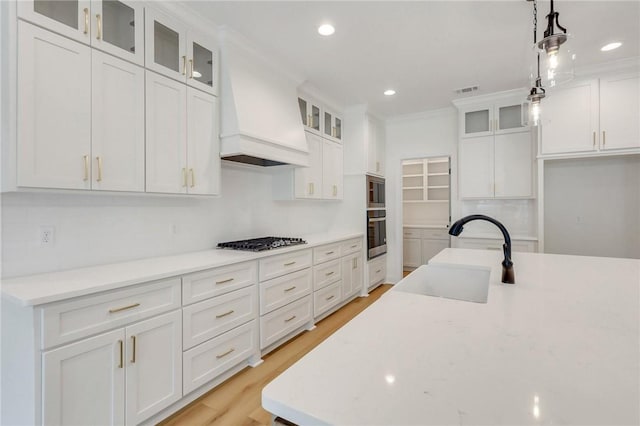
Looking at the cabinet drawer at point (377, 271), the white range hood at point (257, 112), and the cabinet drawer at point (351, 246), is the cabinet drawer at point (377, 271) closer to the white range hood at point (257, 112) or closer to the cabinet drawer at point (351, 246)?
the cabinet drawer at point (351, 246)

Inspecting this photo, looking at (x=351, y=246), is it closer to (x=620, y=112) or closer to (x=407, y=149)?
(x=407, y=149)

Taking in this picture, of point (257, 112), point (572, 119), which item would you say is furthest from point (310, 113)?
point (572, 119)

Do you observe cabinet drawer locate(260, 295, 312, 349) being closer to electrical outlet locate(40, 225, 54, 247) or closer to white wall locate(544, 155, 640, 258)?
electrical outlet locate(40, 225, 54, 247)

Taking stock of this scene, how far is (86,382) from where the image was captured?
154cm

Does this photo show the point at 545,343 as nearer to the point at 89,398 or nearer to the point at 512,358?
the point at 512,358

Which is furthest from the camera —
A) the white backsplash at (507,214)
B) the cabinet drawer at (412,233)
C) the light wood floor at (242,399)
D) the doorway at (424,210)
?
the cabinet drawer at (412,233)

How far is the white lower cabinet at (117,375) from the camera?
57.1 inches

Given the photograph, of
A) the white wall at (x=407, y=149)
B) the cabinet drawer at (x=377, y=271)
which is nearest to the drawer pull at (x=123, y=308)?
the cabinet drawer at (x=377, y=271)

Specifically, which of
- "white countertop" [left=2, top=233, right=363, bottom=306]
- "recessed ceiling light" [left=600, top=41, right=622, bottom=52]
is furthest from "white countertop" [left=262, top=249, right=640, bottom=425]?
"recessed ceiling light" [left=600, top=41, right=622, bottom=52]

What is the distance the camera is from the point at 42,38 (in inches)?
61.9

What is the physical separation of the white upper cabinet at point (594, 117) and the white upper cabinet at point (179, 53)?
10.7 feet

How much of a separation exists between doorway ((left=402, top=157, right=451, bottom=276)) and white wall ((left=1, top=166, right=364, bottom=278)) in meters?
3.17

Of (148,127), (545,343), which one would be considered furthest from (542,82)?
(148,127)

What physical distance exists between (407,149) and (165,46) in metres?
3.73
